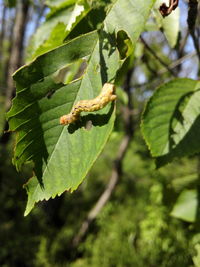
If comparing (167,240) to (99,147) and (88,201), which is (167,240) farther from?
(99,147)

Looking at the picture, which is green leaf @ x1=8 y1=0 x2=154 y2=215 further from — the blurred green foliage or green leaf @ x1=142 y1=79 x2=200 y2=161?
the blurred green foliage

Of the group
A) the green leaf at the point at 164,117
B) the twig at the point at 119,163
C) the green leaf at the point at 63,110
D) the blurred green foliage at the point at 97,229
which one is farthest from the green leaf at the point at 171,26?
the blurred green foliage at the point at 97,229

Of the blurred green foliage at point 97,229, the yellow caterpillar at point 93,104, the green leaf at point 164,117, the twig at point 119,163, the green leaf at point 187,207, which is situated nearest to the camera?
the yellow caterpillar at point 93,104

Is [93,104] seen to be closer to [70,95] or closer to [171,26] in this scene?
[70,95]

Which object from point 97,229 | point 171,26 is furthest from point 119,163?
point 171,26

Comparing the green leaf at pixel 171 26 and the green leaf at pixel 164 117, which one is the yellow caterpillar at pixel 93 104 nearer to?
the green leaf at pixel 164 117

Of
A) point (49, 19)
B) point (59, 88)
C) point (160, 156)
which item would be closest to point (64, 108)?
point (59, 88)
